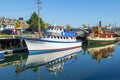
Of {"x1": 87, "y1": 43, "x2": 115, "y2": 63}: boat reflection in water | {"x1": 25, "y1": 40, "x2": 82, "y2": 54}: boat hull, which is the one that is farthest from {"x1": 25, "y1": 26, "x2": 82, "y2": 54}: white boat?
{"x1": 87, "y1": 43, "x2": 115, "y2": 63}: boat reflection in water

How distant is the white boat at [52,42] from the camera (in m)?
60.1

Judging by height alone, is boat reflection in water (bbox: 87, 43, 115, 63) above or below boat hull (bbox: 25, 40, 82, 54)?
below

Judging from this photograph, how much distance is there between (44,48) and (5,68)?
2026 cm

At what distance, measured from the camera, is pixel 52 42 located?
209 feet

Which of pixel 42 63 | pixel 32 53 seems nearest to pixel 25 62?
pixel 42 63

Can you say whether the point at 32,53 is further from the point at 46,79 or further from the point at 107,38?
the point at 107,38

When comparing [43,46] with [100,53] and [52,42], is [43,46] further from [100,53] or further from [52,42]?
[100,53]

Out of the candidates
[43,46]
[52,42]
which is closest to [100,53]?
[52,42]

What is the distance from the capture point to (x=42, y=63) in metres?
47.8

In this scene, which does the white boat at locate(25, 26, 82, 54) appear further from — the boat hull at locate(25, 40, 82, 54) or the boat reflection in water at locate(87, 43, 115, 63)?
the boat reflection in water at locate(87, 43, 115, 63)

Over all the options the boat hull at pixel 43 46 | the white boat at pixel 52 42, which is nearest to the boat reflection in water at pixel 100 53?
the white boat at pixel 52 42

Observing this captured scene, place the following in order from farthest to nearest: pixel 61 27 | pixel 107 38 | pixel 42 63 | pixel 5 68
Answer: pixel 107 38 → pixel 61 27 → pixel 42 63 → pixel 5 68

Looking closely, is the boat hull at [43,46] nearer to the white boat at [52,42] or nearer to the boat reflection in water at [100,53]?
the white boat at [52,42]

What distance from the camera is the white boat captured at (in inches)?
2368
